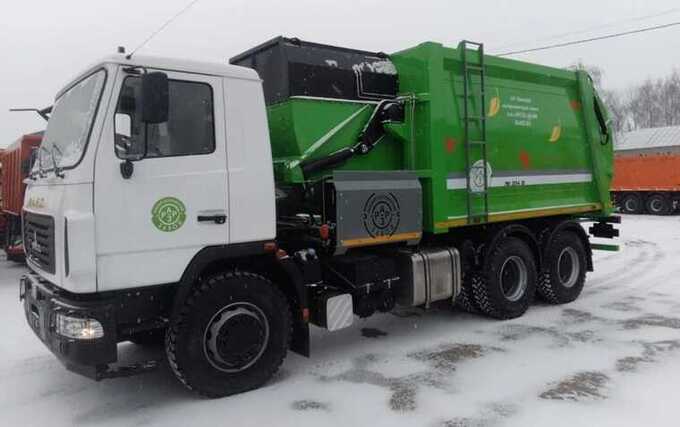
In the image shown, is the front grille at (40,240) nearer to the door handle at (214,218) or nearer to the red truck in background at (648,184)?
the door handle at (214,218)

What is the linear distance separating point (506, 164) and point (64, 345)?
519cm

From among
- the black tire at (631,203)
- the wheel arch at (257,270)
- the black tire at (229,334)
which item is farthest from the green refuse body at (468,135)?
the black tire at (631,203)

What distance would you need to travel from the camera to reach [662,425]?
13.1 ft

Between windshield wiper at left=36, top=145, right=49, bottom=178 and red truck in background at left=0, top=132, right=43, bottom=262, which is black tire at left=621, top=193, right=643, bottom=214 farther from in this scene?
windshield wiper at left=36, top=145, right=49, bottom=178

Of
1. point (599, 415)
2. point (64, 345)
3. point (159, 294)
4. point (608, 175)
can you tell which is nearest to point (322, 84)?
point (159, 294)

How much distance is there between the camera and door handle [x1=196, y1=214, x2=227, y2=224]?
451 centimetres

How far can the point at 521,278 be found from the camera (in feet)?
24.0

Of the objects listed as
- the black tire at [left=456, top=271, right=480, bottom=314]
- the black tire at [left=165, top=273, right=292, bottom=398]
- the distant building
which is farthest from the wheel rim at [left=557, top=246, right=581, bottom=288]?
the distant building

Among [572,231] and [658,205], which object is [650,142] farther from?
[572,231]

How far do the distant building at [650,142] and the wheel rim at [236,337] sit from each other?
47935mm

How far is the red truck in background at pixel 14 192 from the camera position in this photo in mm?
11469

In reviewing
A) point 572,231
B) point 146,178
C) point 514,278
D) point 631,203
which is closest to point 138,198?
point 146,178

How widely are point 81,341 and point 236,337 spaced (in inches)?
46.9

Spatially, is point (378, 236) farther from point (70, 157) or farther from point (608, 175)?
point (608, 175)
